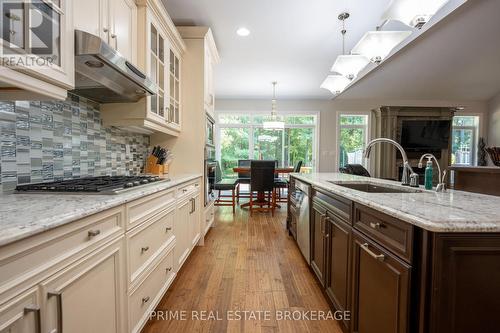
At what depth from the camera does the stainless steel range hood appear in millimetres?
1141

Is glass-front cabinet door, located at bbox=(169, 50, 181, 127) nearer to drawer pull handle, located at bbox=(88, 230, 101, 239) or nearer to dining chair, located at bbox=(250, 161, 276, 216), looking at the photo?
drawer pull handle, located at bbox=(88, 230, 101, 239)

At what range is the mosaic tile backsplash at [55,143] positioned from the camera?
1.16 metres

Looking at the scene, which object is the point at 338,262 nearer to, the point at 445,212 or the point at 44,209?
the point at 445,212

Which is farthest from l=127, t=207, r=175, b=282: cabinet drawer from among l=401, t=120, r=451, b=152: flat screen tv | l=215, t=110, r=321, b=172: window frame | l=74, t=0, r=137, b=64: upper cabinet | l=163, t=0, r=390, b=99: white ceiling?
l=401, t=120, r=451, b=152: flat screen tv

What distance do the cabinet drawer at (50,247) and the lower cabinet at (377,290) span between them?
1.15 m

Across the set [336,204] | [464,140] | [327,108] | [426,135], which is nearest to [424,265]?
[336,204]

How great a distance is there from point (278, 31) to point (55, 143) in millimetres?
2772

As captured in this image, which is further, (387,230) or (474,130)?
(474,130)

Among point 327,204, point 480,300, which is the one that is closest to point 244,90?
point 327,204

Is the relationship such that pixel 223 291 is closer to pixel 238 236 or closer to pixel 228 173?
pixel 238 236

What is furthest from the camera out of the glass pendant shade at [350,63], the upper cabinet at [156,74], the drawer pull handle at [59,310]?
the glass pendant shade at [350,63]

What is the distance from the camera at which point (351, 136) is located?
20.6 feet

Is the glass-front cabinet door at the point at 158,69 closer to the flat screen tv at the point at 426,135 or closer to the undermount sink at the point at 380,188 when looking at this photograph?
the undermount sink at the point at 380,188

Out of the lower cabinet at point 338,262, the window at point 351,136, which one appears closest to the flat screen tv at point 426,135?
the window at point 351,136
